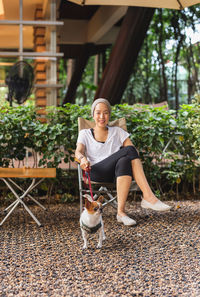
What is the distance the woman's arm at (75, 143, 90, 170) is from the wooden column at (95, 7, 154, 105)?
2.62 metres

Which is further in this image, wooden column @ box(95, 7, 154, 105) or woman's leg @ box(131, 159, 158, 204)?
wooden column @ box(95, 7, 154, 105)

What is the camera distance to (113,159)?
3527 mm

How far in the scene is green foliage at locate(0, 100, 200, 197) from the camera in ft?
14.2

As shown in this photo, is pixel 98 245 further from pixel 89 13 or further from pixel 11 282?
pixel 89 13

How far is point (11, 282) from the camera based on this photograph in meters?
2.21

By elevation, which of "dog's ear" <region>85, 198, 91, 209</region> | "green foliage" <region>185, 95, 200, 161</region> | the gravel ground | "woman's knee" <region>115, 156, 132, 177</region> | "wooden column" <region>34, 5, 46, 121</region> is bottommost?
the gravel ground

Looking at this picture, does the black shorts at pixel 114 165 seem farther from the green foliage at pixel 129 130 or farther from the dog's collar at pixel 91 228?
the green foliage at pixel 129 130

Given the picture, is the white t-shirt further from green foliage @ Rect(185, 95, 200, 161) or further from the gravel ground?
green foliage @ Rect(185, 95, 200, 161)

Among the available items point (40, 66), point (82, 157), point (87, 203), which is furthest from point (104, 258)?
point (40, 66)

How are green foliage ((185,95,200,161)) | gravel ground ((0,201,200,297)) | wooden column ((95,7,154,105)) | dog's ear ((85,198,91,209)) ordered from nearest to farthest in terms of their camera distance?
gravel ground ((0,201,200,297)) < dog's ear ((85,198,91,209)) < green foliage ((185,95,200,161)) < wooden column ((95,7,154,105))

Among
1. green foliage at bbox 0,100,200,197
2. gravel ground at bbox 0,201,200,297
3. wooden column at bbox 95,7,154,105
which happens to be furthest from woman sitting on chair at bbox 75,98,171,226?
wooden column at bbox 95,7,154,105

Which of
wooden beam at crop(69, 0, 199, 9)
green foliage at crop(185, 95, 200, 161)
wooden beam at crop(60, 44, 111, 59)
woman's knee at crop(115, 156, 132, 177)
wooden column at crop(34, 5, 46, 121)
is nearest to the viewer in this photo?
woman's knee at crop(115, 156, 132, 177)

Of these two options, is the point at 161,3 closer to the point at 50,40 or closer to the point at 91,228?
the point at 91,228

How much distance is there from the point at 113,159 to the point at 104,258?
1.07 meters
